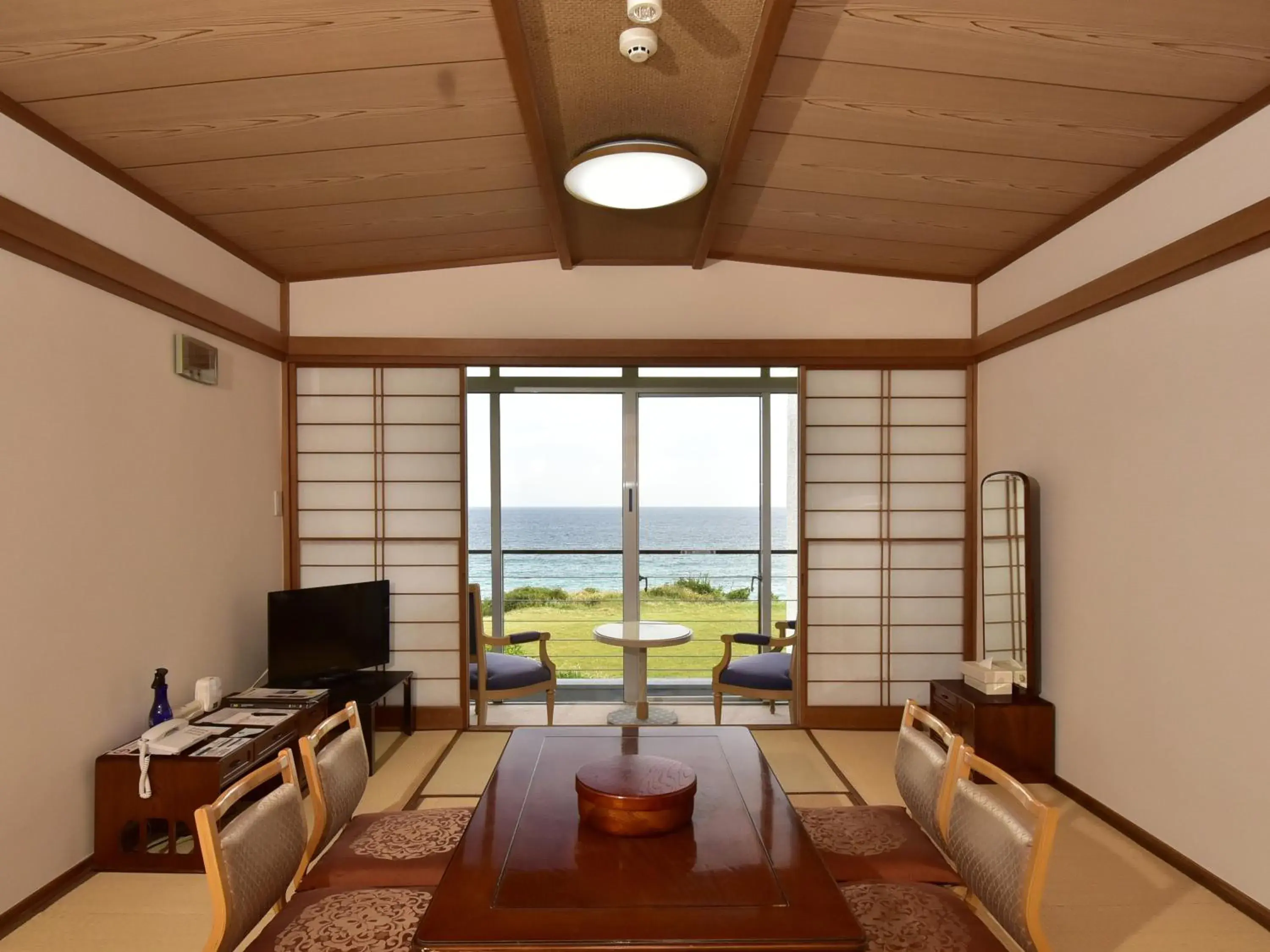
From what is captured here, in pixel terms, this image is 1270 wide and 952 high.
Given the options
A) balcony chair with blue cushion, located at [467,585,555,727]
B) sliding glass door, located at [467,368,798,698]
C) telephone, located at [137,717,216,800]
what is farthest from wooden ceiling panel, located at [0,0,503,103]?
balcony chair with blue cushion, located at [467,585,555,727]

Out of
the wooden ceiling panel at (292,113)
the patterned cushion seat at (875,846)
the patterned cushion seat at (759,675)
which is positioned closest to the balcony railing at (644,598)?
the patterned cushion seat at (759,675)

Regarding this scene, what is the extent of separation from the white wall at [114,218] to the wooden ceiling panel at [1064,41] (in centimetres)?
248

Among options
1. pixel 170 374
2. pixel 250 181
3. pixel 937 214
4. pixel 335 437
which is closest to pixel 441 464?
pixel 335 437

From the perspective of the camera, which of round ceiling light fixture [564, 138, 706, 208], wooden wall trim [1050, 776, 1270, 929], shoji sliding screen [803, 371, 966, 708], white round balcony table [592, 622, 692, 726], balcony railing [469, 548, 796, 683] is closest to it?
wooden wall trim [1050, 776, 1270, 929]

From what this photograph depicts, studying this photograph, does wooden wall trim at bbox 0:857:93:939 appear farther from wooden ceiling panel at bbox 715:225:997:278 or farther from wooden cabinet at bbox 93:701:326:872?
wooden ceiling panel at bbox 715:225:997:278

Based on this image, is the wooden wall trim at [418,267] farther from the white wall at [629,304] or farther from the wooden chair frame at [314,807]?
the wooden chair frame at [314,807]

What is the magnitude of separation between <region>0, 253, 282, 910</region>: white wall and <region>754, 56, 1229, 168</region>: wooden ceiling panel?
103 inches

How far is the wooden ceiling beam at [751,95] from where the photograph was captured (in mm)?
2057

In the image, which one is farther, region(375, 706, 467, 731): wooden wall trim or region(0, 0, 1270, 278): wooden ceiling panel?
region(375, 706, 467, 731): wooden wall trim

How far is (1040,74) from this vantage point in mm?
2367

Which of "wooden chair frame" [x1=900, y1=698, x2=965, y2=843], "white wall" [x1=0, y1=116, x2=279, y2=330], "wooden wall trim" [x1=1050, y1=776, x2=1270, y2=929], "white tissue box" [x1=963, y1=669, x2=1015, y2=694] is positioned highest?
"white wall" [x1=0, y1=116, x2=279, y2=330]

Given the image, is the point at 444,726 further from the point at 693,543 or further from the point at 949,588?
the point at 949,588

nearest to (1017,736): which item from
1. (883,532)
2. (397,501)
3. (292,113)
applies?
(883,532)

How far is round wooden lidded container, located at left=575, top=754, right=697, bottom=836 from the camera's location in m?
1.74
